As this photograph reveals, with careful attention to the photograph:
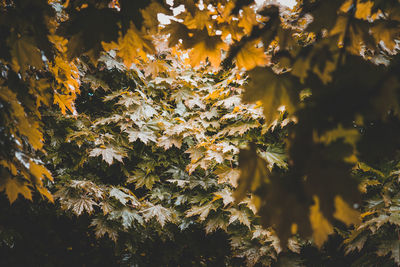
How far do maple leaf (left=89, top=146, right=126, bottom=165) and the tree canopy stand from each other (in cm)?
2

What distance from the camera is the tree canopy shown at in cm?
70

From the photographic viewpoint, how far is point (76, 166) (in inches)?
107

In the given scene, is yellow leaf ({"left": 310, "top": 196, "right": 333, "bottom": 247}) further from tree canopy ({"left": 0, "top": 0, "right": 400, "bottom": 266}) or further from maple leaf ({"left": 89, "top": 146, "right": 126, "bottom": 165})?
maple leaf ({"left": 89, "top": 146, "right": 126, "bottom": 165})

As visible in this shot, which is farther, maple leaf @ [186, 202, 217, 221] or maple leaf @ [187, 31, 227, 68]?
maple leaf @ [186, 202, 217, 221]

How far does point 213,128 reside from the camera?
3.29 metres

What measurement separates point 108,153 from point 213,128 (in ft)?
4.51

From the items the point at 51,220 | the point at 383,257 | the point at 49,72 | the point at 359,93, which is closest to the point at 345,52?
the point at 359,93

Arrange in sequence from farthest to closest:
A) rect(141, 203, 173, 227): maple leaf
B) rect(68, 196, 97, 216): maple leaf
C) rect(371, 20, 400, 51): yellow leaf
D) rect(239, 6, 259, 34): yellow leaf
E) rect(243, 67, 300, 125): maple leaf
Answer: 1. rect(141, 203, 173, 227): maple leaf
2. rect(68, 196, 97, 216): maple leaf
3. rect(239, 6, 259, 34): yellow leaf
4. rect(371, 20, 400, 51): yellow leaf
5. rect(243, 67, 300, 125): maple leaf

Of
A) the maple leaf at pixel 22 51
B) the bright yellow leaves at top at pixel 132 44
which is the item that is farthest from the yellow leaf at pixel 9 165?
the bright yellow leaves at top at pixel 132 44

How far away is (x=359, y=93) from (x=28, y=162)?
4.44 ft

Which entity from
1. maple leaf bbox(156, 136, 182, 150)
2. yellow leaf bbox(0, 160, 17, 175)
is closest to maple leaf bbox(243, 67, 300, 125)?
yellow leaf bbox(0, 160, 17, 175)

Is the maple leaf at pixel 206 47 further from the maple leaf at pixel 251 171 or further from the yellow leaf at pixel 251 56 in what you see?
the maple leaf at pixel 251 171

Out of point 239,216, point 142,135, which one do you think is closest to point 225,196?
point 239,216

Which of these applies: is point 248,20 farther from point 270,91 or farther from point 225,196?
point 225,196
